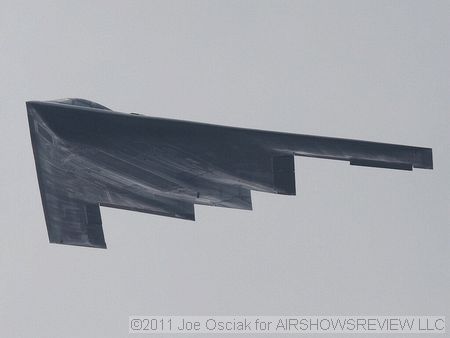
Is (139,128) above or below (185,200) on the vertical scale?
above

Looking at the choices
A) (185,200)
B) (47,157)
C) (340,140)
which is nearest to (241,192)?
(185,200)

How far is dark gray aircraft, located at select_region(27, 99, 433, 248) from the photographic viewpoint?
18.9m

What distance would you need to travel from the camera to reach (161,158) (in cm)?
1984

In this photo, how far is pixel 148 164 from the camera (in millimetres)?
20125

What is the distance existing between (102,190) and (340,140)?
20.7 feet

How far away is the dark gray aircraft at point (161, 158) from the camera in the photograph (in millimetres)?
18922

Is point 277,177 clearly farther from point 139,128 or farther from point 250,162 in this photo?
point 139,128

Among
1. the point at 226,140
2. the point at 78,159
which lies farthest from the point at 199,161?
the point at 78,159

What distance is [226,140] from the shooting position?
19.1 meters

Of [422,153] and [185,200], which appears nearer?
[422,153]

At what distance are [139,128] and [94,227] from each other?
4540 mm

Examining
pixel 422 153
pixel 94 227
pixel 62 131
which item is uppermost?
pixel 62 131

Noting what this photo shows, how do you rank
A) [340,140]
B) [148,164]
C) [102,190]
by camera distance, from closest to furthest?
[340,140]
[148,164]
[102,190]

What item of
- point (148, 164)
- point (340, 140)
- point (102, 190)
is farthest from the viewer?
point (102, 190)
